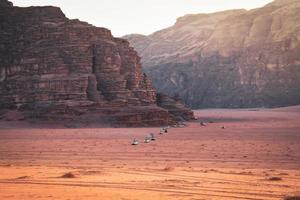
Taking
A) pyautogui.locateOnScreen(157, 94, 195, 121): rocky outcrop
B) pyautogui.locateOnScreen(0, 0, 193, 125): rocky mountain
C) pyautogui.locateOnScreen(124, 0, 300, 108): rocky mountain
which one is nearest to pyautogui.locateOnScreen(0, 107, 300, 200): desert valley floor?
pyautogui.locateOnScreen(0, 0, 193, 125): rocky mountain

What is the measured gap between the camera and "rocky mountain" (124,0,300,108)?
103750 mm

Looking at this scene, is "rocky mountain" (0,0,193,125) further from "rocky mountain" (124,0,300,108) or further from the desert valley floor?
"rocky mountain" (124,0,300,108)

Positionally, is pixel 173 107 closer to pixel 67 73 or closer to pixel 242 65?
pixel 67 73

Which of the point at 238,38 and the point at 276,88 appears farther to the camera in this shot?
the point at 238,38

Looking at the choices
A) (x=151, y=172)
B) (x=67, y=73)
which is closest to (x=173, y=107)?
(x=67, y=73)

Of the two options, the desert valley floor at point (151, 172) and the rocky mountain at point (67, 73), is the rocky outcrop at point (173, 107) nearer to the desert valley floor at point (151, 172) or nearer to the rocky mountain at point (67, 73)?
the rocky mountain at point (67, 73)

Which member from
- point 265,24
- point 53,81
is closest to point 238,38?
point 265,24

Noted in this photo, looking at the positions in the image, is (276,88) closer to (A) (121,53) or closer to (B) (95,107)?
(A) (121,53)

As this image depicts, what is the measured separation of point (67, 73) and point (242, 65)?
69251 mm

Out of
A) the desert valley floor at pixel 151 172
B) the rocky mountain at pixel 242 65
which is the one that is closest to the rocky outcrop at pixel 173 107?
the desert valley floor at pixel 151 172

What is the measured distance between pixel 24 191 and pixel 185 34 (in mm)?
158418

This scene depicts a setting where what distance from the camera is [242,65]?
4294 inches

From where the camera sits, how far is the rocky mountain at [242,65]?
104 metres

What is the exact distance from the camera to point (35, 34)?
49.5 meters
